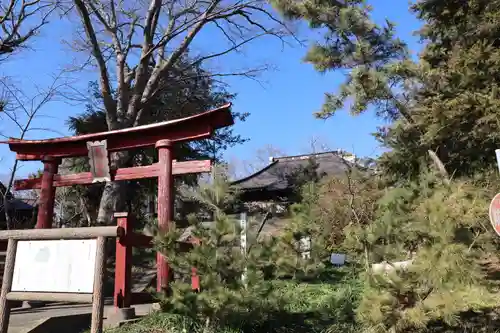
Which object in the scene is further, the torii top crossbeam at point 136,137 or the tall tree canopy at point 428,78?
the tall tree canopy at point 428,78

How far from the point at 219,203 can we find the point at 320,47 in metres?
6.60

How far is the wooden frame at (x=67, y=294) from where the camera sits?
175 inches

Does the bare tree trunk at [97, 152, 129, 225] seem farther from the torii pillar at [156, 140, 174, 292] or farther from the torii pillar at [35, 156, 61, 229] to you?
the torii pillar at [156, 140, 174, 292]

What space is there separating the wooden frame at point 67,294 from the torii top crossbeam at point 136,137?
2218mm

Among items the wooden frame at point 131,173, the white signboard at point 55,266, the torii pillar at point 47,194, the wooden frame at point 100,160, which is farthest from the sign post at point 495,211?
the torii pillar at point 47,194

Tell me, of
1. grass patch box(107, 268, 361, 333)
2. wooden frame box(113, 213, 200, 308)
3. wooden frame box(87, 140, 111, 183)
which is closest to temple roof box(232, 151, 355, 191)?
wooden frame box(87, 140, 111, 183)

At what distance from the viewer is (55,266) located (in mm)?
4734

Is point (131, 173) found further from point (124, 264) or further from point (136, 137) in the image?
point (124, 264)

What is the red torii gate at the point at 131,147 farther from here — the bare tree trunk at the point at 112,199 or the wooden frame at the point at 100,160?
the bare tree trunk at the point at 112,199

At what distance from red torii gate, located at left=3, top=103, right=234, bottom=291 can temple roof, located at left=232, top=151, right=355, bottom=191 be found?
9410 mm

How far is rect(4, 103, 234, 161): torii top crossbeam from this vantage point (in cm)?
670

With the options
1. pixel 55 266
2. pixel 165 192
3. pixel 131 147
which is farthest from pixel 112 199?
pixel 55 266

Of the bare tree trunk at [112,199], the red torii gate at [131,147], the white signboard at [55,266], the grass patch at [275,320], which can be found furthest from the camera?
the bare tree trunk at [112,199]

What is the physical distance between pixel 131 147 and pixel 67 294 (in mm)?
3432
